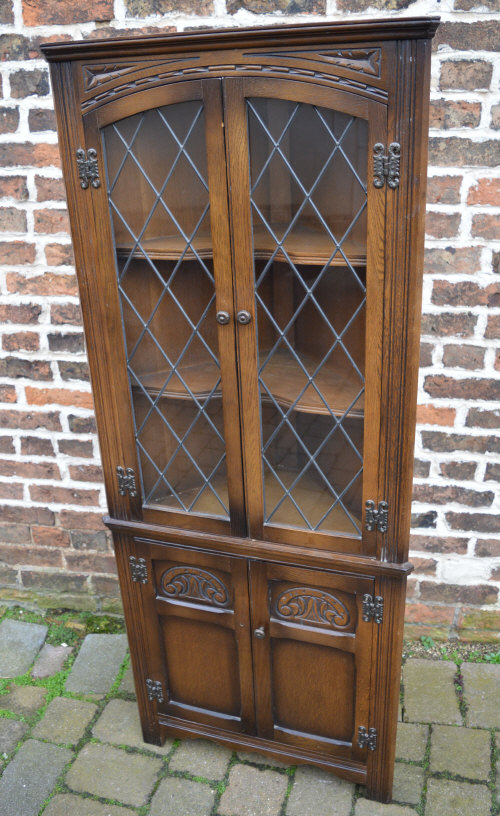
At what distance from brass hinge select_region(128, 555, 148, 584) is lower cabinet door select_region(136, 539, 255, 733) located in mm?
15

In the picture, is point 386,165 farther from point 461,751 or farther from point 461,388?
point 461,751

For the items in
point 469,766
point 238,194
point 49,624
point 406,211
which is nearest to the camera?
point 406,211

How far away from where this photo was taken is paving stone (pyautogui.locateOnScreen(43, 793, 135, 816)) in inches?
84.4

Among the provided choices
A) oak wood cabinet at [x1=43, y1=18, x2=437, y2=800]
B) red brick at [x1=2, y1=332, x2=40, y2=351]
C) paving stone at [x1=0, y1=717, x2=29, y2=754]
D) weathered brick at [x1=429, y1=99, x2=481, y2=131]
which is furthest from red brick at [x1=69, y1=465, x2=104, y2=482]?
weathered brick at [x1=429, y1=99, x2=481, y2=131]

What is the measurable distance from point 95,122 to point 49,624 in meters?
2.05

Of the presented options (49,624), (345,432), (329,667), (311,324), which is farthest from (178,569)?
(49,624)

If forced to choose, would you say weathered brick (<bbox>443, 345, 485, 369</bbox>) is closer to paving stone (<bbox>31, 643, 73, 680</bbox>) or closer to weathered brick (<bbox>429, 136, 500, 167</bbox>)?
weathered brick (<bbox>429, 136, 500, 167</bbox>)

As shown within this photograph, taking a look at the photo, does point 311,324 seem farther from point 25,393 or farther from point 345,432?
point 25,393

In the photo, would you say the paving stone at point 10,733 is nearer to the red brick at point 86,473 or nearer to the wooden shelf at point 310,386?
the red brick at point 86,473

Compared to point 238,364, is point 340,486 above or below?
below

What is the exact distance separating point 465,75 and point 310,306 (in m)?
0.87

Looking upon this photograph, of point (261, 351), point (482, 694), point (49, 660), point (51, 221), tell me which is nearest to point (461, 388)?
point (261, 351)

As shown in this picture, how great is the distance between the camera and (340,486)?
74.7 inches

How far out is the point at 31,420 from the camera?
2.70m
